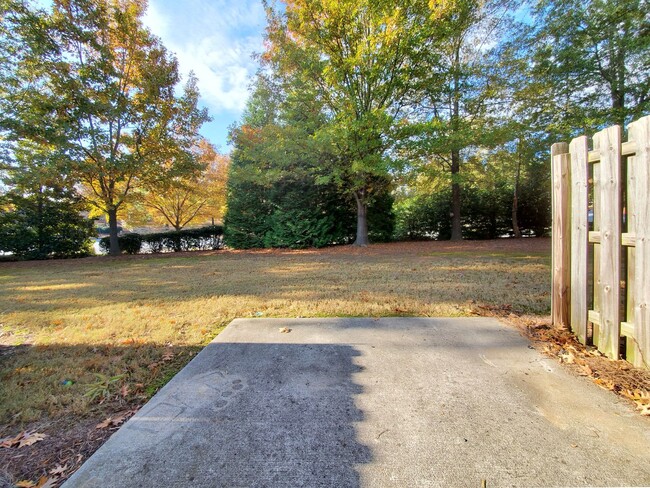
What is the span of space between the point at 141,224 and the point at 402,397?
76.1 ft

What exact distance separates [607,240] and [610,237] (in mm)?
41

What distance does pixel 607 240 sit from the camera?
90.0 inches

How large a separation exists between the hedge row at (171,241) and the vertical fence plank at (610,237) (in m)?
16.7

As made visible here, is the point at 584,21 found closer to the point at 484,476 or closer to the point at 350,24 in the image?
the point at 350,24

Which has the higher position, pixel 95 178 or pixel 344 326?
pixel 95 178

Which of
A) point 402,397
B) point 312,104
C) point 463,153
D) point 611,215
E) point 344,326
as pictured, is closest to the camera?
point 402,397

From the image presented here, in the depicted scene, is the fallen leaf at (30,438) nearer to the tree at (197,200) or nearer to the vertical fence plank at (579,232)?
the vertical fence plank at (579,232)

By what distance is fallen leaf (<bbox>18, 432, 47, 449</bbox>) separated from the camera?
1.64 meters

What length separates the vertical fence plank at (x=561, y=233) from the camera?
2.72m

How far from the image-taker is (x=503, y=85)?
39.7 ft

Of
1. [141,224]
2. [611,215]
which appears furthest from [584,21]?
[141,224]

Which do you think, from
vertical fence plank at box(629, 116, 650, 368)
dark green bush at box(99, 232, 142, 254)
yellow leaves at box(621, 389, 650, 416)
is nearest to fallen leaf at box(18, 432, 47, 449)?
yellow leaves at box(621, 389, 650, 416)

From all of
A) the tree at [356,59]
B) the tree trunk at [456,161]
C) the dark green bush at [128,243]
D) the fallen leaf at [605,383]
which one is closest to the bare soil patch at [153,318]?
the fallen leaf at [605,383]

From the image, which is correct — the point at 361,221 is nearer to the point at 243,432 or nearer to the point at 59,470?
the point at 243,432
